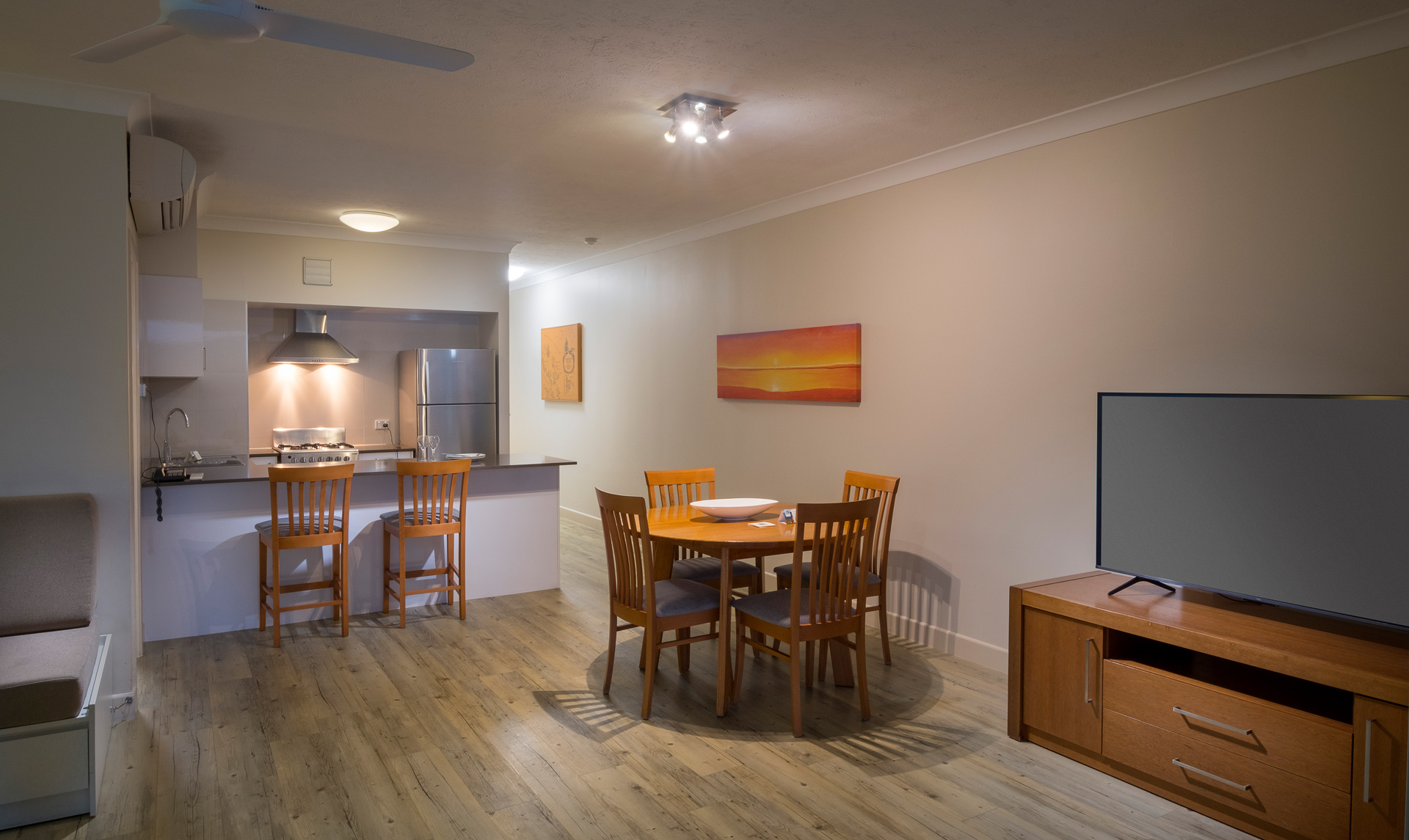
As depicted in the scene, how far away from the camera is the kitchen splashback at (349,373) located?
664 cm

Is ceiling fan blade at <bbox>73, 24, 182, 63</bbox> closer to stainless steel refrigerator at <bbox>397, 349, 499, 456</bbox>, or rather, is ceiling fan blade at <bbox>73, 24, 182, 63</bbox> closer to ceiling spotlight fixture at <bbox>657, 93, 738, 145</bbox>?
ceiling spotlight fixture at <bbox>657, 93, 738, 145</bbox>

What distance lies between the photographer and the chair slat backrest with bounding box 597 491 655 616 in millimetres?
3283

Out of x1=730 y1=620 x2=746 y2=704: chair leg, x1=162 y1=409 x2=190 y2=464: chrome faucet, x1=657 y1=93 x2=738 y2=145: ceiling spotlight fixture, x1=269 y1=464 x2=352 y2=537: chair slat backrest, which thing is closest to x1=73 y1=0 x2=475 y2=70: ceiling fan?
x1=657 y1=93 x2=738 y2=145: ceiling spotlight fixture

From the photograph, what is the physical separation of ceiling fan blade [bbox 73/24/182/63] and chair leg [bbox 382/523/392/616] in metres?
3.25

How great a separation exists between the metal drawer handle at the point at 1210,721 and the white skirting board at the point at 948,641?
4.06 ft

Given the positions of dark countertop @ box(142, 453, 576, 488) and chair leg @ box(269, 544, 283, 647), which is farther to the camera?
dark countertop @ box(142, 453, 576, 488)

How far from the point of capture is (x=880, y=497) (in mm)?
3885

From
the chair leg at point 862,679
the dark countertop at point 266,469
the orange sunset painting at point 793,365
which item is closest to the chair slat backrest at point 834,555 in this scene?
the chair leg at point 862,679

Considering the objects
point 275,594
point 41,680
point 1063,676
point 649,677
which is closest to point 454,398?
point 275,594

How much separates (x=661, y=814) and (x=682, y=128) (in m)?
2.65

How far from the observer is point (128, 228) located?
3518 mm

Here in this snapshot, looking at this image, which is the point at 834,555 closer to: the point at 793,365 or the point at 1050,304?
the point at 1050,304

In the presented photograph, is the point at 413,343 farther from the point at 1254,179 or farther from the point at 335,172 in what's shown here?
the point at 1254,179

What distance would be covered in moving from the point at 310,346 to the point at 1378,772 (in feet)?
22.2
